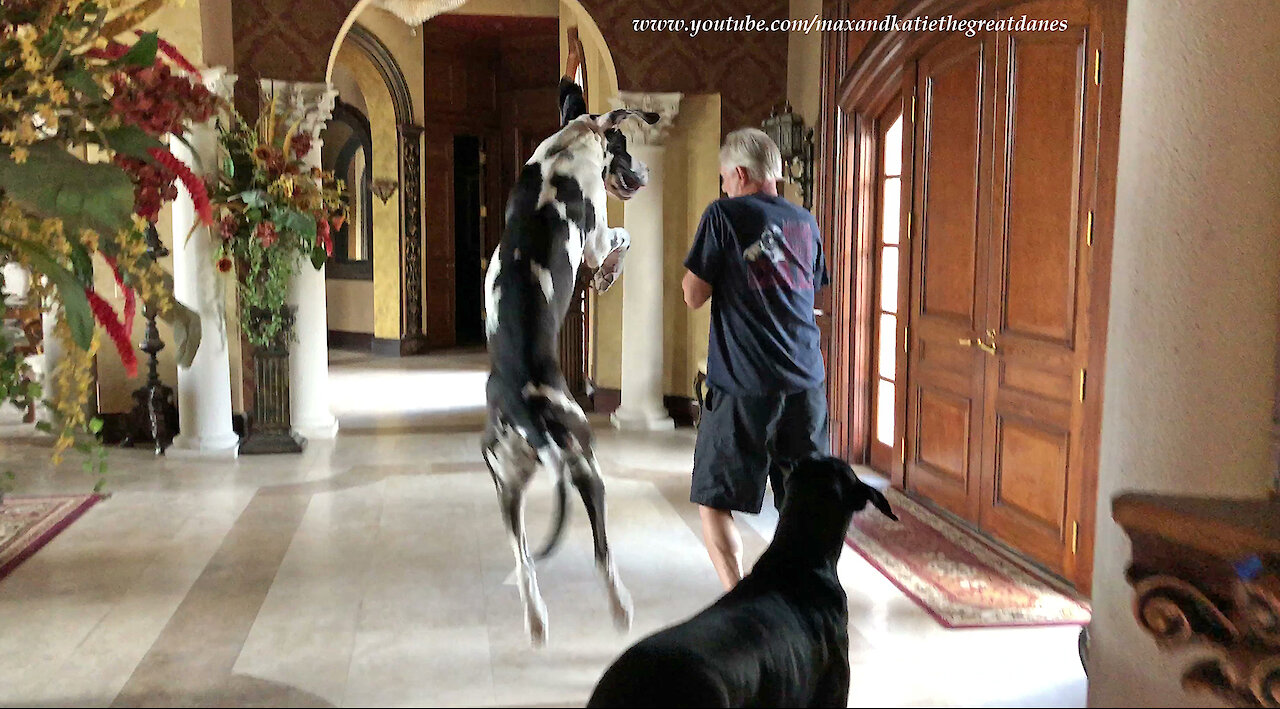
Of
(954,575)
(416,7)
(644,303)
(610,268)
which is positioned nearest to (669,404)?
(644,303)

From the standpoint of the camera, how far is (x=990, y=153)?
182 inches

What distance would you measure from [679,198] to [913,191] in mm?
2411

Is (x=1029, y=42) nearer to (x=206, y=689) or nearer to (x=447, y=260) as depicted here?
(x=206, y=689)

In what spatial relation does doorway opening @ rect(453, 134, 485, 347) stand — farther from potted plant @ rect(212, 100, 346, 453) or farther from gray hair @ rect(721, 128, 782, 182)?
gray hair @ rect(721, 128, 782, 182)

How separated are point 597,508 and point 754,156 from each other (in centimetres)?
113

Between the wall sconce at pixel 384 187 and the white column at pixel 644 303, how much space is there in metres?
5.03

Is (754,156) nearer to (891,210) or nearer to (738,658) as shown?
(738,658)

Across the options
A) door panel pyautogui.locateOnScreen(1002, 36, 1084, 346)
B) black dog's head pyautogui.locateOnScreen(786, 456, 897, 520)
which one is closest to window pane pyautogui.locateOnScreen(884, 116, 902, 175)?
door panel pyautogui.locateOnScreen(1002, 36, 1084, 346)

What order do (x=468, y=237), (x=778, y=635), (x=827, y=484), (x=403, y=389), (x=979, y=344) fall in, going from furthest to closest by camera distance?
(x=468, y=237) → (x=403, y=389) → (x=979, y=344) → (x=827, y=484) → (x=778, y=635)

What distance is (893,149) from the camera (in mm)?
5832

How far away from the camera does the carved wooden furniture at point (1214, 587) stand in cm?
122

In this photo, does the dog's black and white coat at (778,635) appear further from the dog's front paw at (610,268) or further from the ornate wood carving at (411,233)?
the ornate wood carving at (411,233)

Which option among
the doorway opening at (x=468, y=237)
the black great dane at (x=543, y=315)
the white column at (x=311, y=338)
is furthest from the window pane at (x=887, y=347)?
the doorway opening at (x=468, y=237)

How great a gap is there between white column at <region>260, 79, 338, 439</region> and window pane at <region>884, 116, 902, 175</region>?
132 inches
